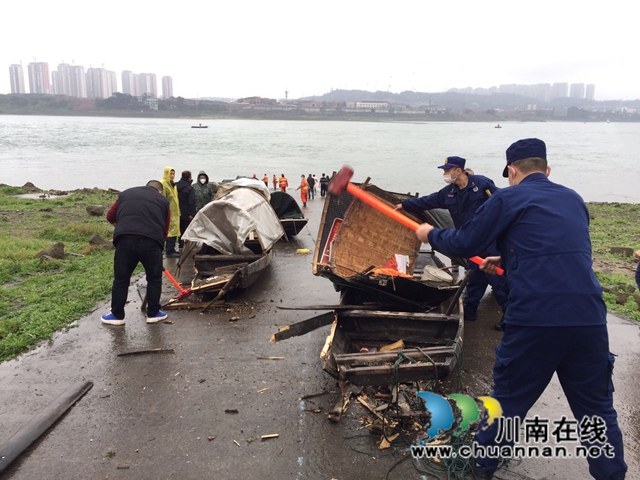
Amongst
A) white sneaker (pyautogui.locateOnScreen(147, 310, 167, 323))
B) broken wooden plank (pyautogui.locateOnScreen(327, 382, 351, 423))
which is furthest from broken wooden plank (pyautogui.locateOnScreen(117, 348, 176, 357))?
broken wooden plank (pyautogui.locateOnScreen(327, 382, 351, 423))

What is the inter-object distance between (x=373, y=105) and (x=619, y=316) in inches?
6851

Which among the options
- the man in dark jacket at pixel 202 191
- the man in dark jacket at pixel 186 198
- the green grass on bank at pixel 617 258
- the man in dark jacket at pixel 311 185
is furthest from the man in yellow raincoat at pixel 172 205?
the man in dark jacket at pixel 311 185

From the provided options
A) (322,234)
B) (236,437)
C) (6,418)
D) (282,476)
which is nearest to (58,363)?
(6,418)

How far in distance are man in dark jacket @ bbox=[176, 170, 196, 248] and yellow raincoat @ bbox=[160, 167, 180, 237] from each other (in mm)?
152

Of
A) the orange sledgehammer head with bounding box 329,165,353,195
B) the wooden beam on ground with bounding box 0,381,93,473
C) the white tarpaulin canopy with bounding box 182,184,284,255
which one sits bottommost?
the wooden beam on ground with bounding box 0,381,93,473

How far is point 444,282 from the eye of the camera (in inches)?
248

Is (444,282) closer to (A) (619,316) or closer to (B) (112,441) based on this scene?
(A) (619,316)

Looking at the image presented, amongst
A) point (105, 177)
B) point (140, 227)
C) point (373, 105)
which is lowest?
point (105, 177)

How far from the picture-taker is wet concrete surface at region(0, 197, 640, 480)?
12.9ft

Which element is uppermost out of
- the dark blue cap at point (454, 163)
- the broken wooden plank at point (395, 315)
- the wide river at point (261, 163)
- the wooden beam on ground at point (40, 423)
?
the dark blue cap at point (454, 163)

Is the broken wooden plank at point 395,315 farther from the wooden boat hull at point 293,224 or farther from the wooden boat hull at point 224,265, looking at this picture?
the wooden boat hull at point 293,224

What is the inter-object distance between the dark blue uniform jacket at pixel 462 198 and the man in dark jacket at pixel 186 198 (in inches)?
220

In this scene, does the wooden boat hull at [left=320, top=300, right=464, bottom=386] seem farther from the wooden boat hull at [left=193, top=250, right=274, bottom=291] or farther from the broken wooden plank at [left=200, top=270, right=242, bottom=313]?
the wooden boat hull at [left=193, top=250, right=274, bottom=291]

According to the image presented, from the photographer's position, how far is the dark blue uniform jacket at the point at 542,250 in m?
3.12
